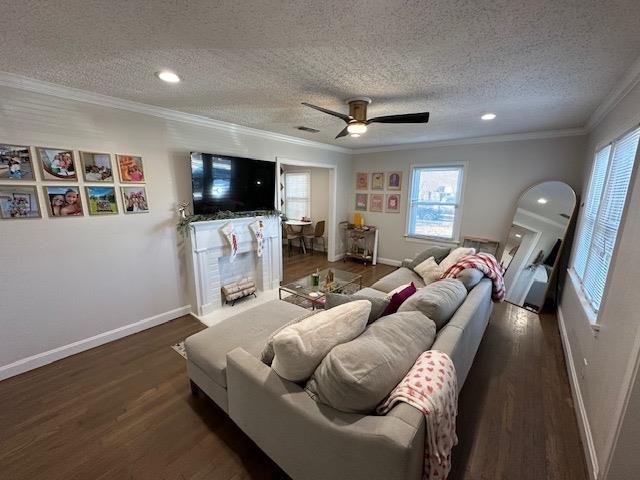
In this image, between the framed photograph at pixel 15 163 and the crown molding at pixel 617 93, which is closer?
the crown molding at pixel 617 93

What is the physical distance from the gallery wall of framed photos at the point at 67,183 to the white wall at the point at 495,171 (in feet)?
13.8

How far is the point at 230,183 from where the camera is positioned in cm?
330

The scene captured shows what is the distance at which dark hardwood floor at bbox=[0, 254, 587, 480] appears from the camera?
58.2 inches

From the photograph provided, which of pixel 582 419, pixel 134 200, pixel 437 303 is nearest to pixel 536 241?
pixel 582 419

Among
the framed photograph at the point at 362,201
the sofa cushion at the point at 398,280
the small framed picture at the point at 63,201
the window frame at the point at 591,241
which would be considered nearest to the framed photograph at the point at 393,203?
the framed photograph at the point at 362,201

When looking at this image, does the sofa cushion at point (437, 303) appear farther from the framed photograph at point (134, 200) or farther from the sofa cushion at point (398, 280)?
the framed photograph at point (134, 200)

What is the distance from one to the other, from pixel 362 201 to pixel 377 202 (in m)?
0.35

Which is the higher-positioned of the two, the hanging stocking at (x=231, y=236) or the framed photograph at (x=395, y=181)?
the framed photograph at (x=395, y=181)

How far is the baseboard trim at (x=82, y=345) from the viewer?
7.14ft

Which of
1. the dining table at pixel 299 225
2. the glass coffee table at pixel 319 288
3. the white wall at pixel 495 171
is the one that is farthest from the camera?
the dining table at pixel 299 225

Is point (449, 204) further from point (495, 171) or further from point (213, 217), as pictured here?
point (213, 217)

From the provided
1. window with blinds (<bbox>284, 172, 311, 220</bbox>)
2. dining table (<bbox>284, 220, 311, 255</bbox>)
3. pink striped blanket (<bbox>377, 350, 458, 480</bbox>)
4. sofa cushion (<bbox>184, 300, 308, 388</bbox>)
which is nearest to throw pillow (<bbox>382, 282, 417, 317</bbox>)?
pink striped blanket (<bbox>377, 350, 458, 480</bbox>)

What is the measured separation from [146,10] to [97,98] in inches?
65.0

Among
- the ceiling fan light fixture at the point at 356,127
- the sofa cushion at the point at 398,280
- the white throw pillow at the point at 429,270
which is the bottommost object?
the sofa cushion at the point at 398,280
